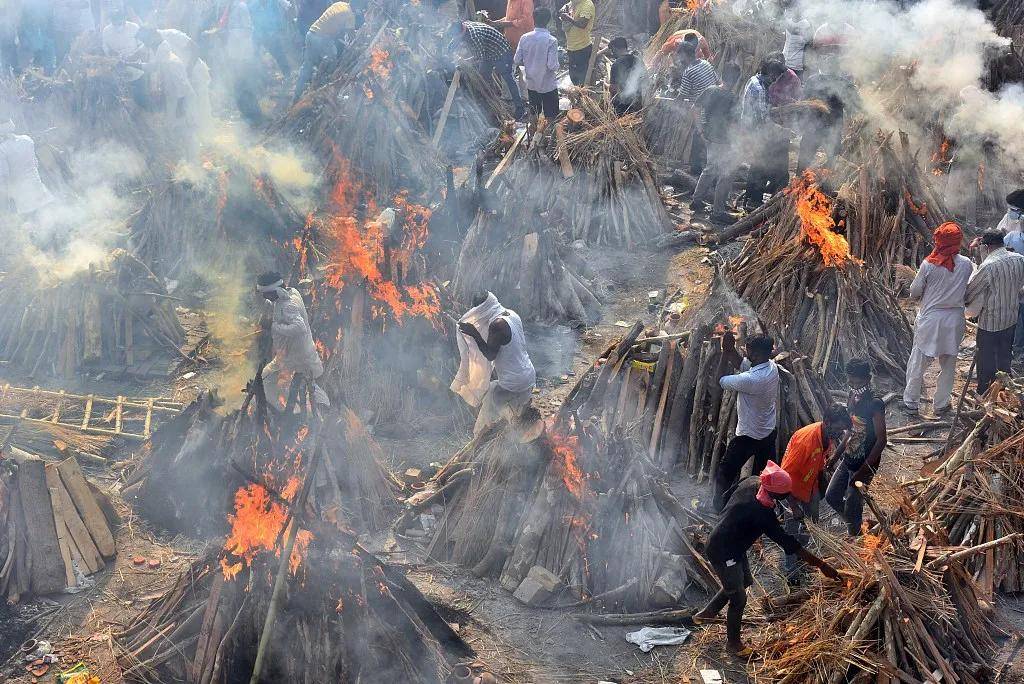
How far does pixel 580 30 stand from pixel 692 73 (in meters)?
3.32

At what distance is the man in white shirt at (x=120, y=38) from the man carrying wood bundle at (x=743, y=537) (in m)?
14.3

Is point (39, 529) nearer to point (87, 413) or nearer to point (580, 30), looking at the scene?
point (87, 413)

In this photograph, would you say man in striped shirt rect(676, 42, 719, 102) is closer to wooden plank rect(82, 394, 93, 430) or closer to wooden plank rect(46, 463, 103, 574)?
wooden plank rect(82, 394, 93, 430)

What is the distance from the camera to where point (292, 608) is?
6.32 m

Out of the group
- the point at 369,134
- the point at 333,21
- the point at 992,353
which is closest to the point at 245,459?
the point at 992,353

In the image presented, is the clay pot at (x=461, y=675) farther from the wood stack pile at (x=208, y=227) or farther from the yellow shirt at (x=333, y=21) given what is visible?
the yellow shirt at (x=333, y=21)

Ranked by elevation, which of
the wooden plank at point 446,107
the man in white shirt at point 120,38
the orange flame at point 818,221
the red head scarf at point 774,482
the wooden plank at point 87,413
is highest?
the man in white shirt at point 120,38

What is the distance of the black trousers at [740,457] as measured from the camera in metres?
8.13

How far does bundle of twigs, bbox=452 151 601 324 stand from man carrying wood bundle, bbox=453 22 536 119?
5.47 metres

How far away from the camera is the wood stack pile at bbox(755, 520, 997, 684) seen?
619cm

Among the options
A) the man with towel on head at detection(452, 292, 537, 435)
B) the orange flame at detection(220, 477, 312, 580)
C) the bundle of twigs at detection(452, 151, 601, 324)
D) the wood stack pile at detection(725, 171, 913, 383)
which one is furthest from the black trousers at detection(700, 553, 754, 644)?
the bundle of twigs at detection(452, 151, 601, 324)

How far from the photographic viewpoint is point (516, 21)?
1775 centimetres

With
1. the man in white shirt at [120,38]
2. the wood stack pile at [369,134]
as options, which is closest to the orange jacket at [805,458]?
the wood stack pile at [369,134]

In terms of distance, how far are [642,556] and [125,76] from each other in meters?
12.8
